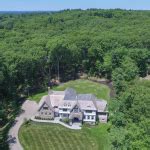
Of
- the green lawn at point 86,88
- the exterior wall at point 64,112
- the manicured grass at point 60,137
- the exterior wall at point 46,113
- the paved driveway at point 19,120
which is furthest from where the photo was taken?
the green lawn at point 86,88

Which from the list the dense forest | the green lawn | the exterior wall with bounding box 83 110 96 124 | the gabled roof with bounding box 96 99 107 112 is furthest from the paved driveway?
the gabled roof with bounding box 96 99 107 112

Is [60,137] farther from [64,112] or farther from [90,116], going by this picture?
[90,116]

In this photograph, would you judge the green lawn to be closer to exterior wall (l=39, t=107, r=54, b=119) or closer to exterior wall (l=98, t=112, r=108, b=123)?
exterior wall (l=39, t=107, r=54, b=119)

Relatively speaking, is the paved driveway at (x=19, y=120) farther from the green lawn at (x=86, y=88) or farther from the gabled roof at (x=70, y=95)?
the gabled roof at (x=70, y=95)

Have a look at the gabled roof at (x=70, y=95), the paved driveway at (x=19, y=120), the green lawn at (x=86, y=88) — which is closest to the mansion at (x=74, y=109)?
the gabled roof at (x=70, y=95)

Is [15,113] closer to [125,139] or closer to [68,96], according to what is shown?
[68,96]
